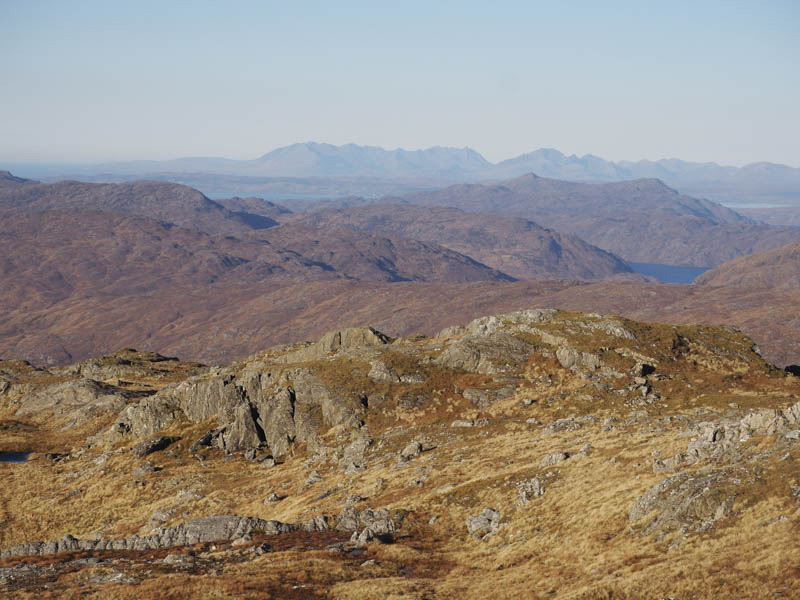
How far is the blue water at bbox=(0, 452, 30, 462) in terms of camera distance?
7661cm

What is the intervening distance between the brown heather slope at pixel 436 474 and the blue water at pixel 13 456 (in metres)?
1.74

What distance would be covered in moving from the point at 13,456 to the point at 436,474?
59.7 m

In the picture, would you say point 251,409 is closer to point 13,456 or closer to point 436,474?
point 436,474

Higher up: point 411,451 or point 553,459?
point 553,459

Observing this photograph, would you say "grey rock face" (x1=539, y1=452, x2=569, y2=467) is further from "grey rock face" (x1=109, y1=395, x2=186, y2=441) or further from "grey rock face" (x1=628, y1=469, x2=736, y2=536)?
"grey rock face" (x1=109, y1=395, x2=186, y2=441)

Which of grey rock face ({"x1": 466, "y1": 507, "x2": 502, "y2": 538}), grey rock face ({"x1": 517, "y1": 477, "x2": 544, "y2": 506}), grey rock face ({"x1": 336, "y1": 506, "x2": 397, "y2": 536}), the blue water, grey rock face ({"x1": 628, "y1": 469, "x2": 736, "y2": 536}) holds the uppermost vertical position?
grey rock face ({"x1": 628, "y1": 469, "x2": 736, "y2": 536})

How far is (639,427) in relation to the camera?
52.4 m

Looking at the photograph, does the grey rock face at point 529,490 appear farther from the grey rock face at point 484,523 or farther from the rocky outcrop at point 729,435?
the rocky outcrop at point 729,435

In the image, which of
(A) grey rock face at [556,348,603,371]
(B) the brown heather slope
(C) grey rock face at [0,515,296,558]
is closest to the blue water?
(B) the brown heather slope

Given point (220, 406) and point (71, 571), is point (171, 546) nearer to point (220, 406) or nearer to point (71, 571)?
point (71, 571)

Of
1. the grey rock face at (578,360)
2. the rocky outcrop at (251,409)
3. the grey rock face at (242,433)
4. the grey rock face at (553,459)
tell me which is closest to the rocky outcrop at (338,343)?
the rocky outcrop at (251,409)

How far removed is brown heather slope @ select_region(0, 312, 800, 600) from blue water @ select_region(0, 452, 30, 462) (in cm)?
174

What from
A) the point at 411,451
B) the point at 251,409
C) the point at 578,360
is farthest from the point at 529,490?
the point at 251,409

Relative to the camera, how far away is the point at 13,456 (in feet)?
256
